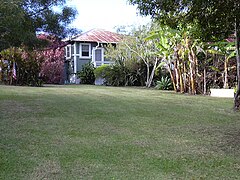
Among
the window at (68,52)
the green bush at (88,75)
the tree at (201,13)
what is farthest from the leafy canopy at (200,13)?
the window at (68,52)

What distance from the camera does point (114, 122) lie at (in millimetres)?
6012

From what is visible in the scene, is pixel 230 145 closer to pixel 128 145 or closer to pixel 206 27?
pixel 128 145

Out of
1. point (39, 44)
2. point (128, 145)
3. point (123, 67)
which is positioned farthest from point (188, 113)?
point (123, 67)

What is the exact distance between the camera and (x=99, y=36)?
32.1m

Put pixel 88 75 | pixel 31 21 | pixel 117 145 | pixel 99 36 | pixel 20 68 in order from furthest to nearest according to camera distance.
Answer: pixel 99 36, pixel 88 75, pixel 20 68, pixel 31 21, pixel 117 145

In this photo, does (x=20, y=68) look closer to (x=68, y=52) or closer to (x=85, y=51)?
(x=85, y=51)

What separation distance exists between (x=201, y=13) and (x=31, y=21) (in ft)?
19.8

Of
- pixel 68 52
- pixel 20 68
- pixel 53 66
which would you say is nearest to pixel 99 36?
pixel 68 52

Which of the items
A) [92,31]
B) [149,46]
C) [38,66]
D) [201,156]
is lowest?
[201,156]

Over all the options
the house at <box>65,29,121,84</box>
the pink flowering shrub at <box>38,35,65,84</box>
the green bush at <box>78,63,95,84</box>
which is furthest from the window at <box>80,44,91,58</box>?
the green bush at <box>78,63,95,84</box>

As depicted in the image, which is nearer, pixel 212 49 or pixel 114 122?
pixel 114 122

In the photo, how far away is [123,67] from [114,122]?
1686 cm

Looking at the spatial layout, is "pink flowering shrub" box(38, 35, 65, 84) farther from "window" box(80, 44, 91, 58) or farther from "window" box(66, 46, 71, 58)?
"window" box(66, 46, 71, 58)

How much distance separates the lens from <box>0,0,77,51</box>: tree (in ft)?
23.3
